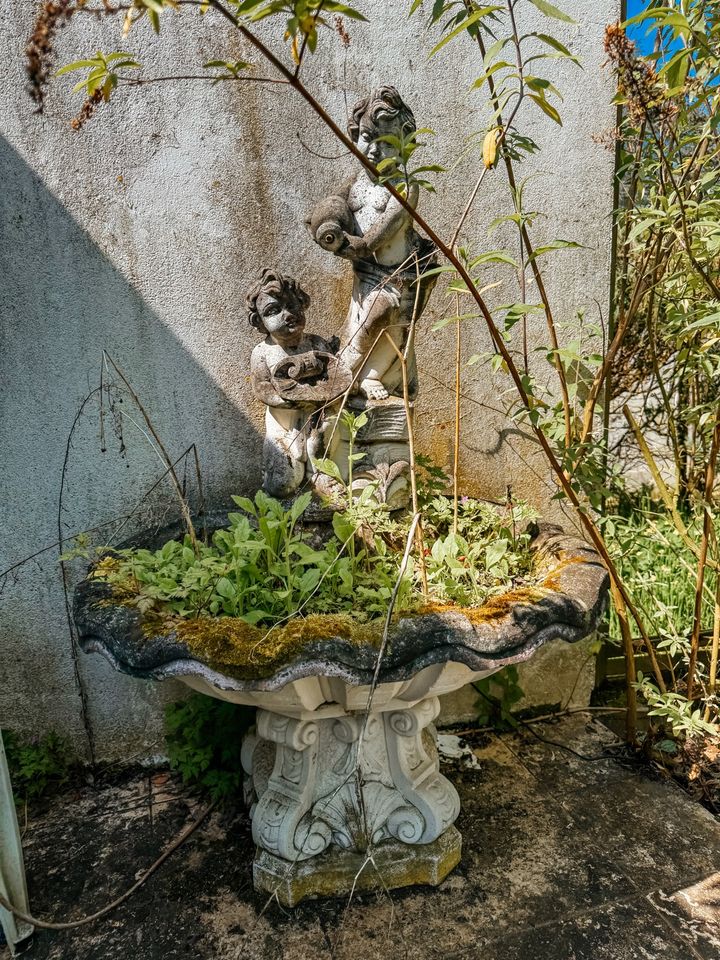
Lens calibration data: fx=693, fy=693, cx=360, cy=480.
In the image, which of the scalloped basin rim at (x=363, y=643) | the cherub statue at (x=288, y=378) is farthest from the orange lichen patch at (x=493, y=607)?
the cherub statue at (x=288, y=378)

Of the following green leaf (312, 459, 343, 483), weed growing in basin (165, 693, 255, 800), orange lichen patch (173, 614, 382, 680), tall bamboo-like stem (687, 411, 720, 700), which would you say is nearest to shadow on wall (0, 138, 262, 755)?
weed growing in basin (165, 693, 255, 800)

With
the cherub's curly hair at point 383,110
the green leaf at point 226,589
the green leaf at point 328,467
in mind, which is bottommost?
the green leaf at point 226,589

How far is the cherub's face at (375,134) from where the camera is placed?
2.24 m

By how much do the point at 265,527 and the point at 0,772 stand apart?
3.44 feet

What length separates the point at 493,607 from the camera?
196cm

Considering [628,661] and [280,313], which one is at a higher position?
[280,313]

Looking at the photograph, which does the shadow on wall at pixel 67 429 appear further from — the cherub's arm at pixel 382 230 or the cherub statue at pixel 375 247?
the cherub's arm at pixel 382 230

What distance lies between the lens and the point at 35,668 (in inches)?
111

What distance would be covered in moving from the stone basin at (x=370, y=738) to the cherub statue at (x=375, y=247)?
93 centimetres

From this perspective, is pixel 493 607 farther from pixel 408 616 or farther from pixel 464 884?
pixel 464 884

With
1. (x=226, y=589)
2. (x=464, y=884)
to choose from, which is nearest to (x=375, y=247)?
(x=226, y=589)

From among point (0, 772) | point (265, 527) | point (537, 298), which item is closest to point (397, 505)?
point (265, 527)

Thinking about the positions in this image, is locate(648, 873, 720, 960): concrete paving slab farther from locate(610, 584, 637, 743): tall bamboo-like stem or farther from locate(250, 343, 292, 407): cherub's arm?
locate(250, 343, 292, 407): cherub's arm

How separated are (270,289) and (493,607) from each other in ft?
4.11
